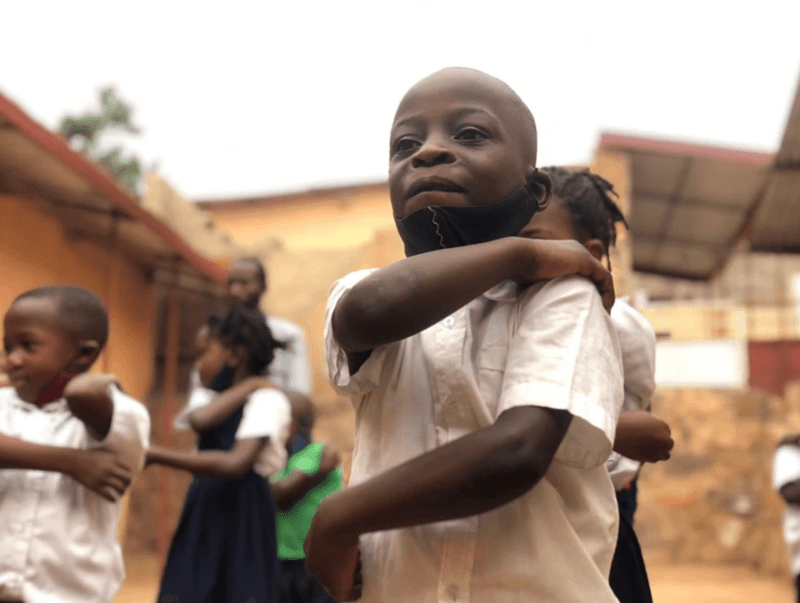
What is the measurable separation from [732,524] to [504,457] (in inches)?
Result: 307

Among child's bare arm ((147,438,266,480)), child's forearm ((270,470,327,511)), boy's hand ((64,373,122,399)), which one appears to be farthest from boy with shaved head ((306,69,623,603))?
child's forearm ((270,470,327,511))

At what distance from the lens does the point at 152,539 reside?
27.7 feet

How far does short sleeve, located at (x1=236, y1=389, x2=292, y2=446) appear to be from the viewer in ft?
9.97

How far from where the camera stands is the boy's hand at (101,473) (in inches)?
76.9

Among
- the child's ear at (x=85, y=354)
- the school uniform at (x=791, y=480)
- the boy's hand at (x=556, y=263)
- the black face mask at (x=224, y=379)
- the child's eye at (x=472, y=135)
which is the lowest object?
the school uniform at (x=791, y=480)

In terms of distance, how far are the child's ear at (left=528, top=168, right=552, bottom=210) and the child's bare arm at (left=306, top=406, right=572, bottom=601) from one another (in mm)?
342

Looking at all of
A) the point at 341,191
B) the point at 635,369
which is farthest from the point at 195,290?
the point at 635,369

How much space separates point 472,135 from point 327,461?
2723 millimetres

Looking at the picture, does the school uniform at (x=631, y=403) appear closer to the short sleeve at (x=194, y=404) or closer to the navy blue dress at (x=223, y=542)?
the navy blue dress at (x=223, y=542)

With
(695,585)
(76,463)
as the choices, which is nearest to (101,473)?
(76,463)

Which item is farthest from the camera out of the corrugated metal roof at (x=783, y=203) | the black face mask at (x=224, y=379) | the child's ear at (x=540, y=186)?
the corrugated metal roof at (x=783, y=203)

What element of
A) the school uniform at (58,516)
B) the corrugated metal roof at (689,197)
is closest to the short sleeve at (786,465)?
the school uniform at (58,516)

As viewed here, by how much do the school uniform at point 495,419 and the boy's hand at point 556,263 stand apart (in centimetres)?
2

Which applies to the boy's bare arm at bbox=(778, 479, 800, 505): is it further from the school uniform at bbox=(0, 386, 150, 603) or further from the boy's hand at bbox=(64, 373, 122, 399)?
the boy's hand at bbox=(64, 373, 122, 399)
